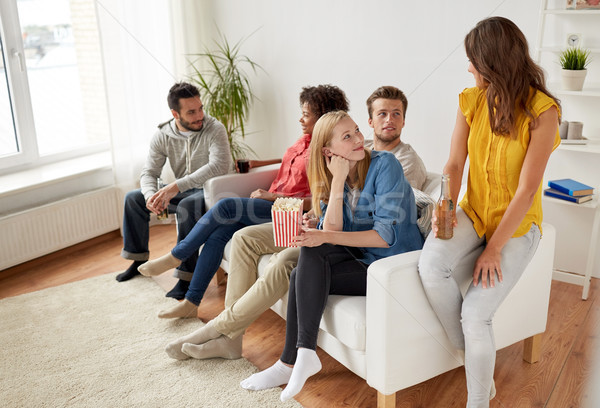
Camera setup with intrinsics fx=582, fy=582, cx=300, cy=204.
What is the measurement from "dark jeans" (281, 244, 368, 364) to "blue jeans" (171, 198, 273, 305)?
65cm

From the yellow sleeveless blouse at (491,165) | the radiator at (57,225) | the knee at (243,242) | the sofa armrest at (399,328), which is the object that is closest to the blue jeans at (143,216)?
the knee at (243,242)

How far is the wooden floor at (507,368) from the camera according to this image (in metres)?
2.17

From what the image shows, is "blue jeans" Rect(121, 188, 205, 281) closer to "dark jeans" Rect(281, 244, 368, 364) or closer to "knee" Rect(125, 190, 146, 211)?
"knee" Rect(125, 190, 146, 211)

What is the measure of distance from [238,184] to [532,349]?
64.6 inches

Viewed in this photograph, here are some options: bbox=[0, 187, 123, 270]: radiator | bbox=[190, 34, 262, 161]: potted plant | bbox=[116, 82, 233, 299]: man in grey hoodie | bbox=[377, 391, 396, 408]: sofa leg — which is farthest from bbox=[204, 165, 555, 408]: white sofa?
bbox=[190, 34, 262, 161]: potted plant

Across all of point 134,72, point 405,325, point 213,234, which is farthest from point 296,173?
point 134,72

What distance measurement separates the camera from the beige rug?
222 centimetres

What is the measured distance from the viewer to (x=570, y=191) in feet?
9.32

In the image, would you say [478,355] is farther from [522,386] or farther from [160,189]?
[160,189]

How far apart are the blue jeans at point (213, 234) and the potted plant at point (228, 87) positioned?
1396 millimetres

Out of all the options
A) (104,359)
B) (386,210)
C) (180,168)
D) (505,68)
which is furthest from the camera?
(180,168)

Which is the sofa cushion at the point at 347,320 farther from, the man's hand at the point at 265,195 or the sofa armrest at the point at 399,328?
the man's hand at the point at 265,195

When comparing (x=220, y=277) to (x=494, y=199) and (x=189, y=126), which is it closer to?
(x=189, y=126)

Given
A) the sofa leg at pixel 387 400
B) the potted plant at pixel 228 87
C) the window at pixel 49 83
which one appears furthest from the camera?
the potted plant at pixel 228 87
